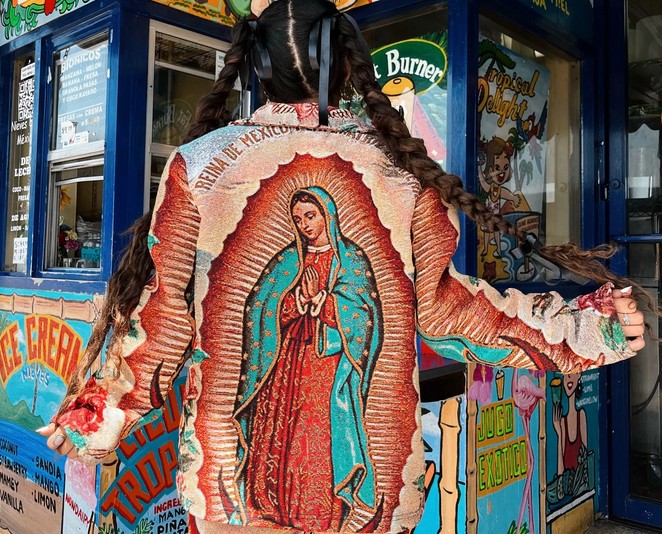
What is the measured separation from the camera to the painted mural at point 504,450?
102 inches

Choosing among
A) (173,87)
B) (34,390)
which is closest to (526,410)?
(173,87)

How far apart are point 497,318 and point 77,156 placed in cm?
269

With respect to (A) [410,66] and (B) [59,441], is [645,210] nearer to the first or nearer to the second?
(A) [410,66]

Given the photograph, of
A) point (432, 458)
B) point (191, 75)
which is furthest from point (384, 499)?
point (191, 75)

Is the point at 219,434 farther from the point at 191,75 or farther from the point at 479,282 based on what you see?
the point at 191,75

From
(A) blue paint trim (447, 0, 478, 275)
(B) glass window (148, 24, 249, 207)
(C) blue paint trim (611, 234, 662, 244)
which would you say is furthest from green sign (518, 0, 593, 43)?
(B) glass window (148, 24, 249, 207)

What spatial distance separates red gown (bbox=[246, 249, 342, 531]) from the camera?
1.27 metres

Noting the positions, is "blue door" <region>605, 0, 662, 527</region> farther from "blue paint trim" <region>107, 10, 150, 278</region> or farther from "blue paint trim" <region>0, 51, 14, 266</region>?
"blue paint trim" <region>0, 51, 14, 266</region>

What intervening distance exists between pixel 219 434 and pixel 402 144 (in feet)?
2.37

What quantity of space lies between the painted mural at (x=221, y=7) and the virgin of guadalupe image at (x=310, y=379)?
87.6 inches

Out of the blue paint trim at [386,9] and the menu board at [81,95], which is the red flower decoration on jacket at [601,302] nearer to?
the blue paint trim at [386,9]

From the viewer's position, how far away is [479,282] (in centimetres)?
138

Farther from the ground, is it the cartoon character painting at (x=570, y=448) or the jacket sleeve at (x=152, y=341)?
the jacket sleeve at (x=152, y=341)

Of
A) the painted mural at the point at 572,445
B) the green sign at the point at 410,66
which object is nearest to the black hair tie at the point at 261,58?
the green sign at the point at 410,66
